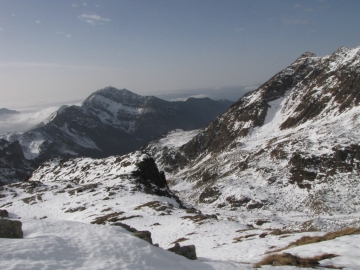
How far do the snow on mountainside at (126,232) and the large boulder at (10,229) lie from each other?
2.27 feet

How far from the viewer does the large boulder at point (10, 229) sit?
12.8 m

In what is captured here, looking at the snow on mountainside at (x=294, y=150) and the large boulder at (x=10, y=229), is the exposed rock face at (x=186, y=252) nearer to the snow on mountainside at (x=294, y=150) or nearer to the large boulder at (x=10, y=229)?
the large boulder at (x=10, y=229)

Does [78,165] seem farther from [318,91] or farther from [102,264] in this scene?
[318,91]

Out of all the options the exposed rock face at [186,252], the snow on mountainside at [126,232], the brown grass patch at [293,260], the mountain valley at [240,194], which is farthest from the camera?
the exposed rock face at [186,252]

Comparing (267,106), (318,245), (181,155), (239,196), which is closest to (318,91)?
(267,106)

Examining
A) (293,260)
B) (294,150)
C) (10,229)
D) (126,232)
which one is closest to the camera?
(293,260)

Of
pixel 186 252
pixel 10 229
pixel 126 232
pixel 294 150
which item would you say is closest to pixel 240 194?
pixel 294 150

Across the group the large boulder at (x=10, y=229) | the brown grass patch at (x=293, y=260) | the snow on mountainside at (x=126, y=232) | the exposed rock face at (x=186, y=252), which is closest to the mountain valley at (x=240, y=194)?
the snow on mountainside at (x=126, y=232)

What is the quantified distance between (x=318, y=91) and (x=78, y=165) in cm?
10588

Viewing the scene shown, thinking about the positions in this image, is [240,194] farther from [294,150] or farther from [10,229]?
[10,229]

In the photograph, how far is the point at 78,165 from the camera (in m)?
101

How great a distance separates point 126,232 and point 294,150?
6705 centimetres

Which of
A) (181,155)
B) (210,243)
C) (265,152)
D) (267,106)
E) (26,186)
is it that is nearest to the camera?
(210,243)

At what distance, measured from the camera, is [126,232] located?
1559 cm
